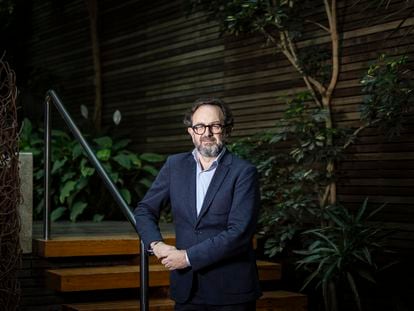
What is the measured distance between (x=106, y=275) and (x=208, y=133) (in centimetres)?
212

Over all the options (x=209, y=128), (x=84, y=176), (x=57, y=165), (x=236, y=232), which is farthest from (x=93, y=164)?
(x=57, y=165)

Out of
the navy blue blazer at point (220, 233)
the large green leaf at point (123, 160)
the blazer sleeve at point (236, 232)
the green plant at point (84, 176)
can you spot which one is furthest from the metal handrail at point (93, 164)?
→ the large green leaf at point (123, 160)

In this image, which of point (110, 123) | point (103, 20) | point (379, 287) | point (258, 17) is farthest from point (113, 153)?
point (379, 287)

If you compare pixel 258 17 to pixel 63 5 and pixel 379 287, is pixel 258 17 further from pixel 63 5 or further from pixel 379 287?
pixel 63 5

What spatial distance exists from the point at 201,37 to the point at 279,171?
202cm

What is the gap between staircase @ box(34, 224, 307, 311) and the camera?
4.66 meters

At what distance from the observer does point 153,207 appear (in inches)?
122

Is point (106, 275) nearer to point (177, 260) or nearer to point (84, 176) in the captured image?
point (177, 260)

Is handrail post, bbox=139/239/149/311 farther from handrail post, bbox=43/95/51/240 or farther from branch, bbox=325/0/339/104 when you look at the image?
branch, bbox=325/0/339/104

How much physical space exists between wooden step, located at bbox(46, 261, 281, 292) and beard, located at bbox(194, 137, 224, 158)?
204 cm

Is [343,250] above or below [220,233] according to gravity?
below

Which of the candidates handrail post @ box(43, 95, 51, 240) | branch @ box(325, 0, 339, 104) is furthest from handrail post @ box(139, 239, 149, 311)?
branch @ box(325, 0, 339, 104)

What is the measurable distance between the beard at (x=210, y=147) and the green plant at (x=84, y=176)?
13.5 ft

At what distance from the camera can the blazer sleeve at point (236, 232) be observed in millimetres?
2771
